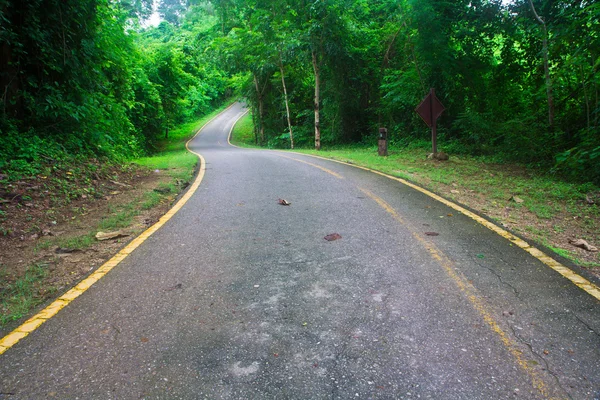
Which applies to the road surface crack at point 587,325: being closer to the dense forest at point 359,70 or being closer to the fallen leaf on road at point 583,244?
the fallen leaf on road at point 583,244

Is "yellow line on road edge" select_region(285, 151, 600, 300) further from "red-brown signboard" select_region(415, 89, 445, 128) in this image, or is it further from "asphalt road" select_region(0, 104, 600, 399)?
"red-brown signboard" select_region(415, 89, 445, 128)

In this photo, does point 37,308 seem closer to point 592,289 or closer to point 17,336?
point 17,336

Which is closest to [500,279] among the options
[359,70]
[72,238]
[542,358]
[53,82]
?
[542,358]

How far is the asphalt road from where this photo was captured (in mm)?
2268

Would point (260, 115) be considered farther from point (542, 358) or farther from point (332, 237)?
point (542, 358)

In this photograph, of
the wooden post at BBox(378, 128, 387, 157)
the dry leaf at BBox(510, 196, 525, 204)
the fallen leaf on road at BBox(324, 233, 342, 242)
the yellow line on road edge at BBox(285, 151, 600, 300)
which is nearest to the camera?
the yellow line on road edge at BBox(285, 151, 600, 300)

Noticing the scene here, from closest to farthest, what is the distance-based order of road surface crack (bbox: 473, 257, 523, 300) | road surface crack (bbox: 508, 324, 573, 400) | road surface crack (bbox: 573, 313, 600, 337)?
road surface crack (bbox: 508, 324, 573, 400) < road surface crack (bbox: 573, 313, 600, 337) < road surface crack (bbox: 473, 257, 523, 300)

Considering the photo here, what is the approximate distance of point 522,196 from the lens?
301 inches

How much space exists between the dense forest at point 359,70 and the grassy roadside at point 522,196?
0.86 meters

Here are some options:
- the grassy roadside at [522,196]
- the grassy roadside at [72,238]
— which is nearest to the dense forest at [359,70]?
the grassy roadside at [522,196]

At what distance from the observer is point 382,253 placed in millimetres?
4285

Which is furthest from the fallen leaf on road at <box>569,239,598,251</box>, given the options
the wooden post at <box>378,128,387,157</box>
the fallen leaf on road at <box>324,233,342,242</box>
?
the wooden post at <box>378,128,387,157</box>

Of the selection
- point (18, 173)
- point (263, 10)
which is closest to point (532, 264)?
point (18, 173)

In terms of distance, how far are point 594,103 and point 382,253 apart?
1028 cm
